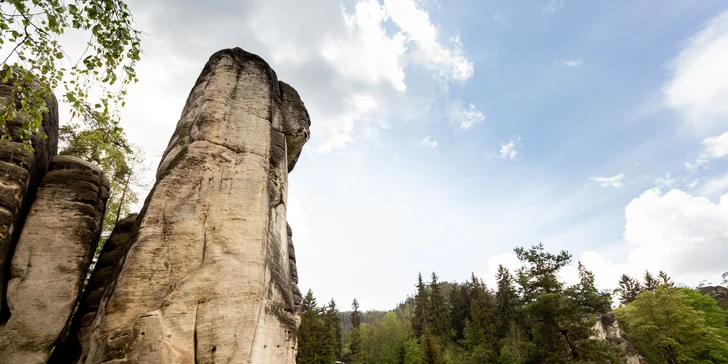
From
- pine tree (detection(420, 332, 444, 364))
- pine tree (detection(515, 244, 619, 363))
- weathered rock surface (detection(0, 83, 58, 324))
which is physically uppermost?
weathered rock surface (detection(0, 83, 58, 324))

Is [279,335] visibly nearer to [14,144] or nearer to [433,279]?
[14,144]

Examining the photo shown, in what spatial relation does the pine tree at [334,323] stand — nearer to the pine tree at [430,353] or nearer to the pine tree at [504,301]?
the pine tree at [430,353]

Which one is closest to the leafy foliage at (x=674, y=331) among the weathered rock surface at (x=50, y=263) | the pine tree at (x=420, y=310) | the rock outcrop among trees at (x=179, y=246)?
the pine tree at (x=420, y=310)

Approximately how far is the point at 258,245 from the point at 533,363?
21.0 meters

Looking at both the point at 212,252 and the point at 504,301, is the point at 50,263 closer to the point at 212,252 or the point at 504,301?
the point at 212,252

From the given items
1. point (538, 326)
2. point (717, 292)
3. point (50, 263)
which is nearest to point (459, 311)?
point (538, 326)

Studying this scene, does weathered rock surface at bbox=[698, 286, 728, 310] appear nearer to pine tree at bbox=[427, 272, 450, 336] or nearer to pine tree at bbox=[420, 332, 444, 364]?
pine tree at bbox=[427, 272, 450, 336]

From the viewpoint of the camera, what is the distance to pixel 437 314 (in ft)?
164

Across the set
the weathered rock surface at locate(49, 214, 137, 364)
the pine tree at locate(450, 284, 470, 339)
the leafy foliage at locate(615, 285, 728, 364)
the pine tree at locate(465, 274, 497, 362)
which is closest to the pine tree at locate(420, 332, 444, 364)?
the pine tree at locate(465, 274, 497, 362)

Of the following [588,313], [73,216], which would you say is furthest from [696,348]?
[73,216]

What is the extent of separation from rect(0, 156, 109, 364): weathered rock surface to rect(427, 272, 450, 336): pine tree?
46.8 m

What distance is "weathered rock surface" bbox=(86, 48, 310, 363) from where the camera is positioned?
17.5ft

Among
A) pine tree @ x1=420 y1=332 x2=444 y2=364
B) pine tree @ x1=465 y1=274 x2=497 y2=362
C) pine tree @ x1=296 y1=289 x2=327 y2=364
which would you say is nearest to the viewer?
pine tree @ x1=420 y1=332 x2=444 y2=364

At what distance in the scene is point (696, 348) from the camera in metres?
27.2
